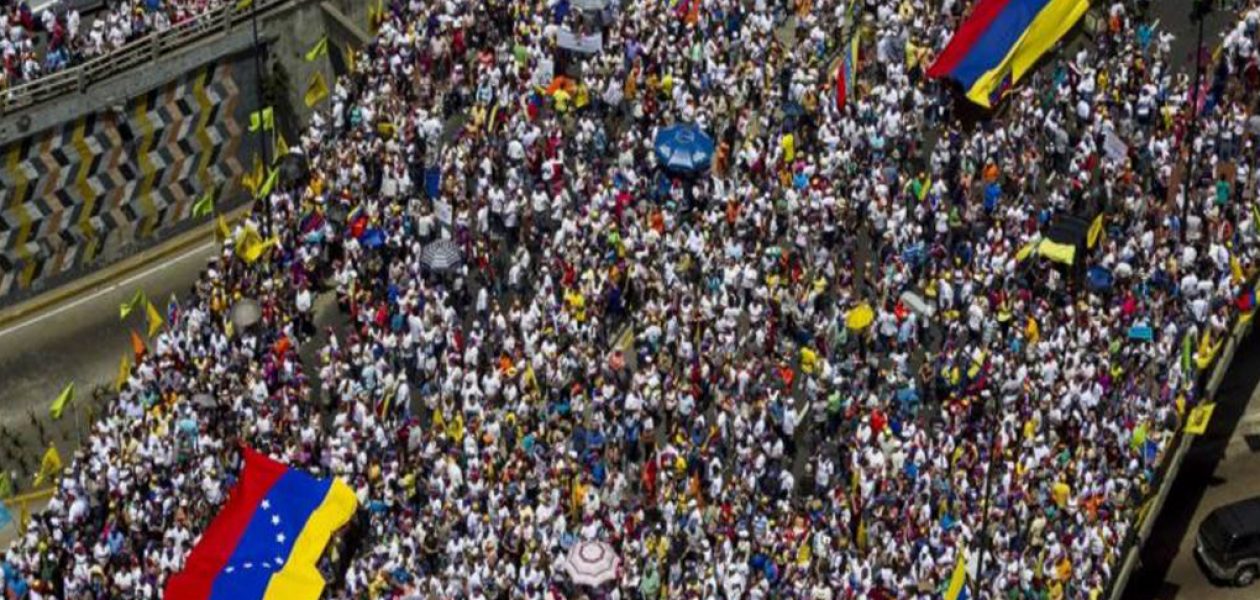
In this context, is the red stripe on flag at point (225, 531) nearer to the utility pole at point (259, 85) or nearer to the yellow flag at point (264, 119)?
the utility pole at point (259, 85)

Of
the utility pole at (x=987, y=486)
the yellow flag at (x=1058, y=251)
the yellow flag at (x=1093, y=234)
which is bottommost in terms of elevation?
the utility pole at (x=987, y=486)

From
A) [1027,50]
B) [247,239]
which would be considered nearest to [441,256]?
[247,239]

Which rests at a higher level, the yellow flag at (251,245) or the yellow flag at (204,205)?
the yellow flag at (251,245)

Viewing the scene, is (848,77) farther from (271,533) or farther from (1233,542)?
(271,533)

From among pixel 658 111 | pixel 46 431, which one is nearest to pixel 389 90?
pixel 658 111

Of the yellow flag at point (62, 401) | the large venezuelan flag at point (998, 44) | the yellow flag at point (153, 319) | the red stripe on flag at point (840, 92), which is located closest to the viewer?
the yellow flag at point (62, 401)

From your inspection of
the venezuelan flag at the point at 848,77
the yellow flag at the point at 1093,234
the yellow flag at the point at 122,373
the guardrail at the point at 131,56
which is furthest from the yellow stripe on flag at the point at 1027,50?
the yellow flag at the point at 122,373

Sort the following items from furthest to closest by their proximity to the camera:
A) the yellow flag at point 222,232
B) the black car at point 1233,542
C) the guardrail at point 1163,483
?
the yellow flag at point 222,232, the black car at point 1233,542, the guardrail at point 1163,483
